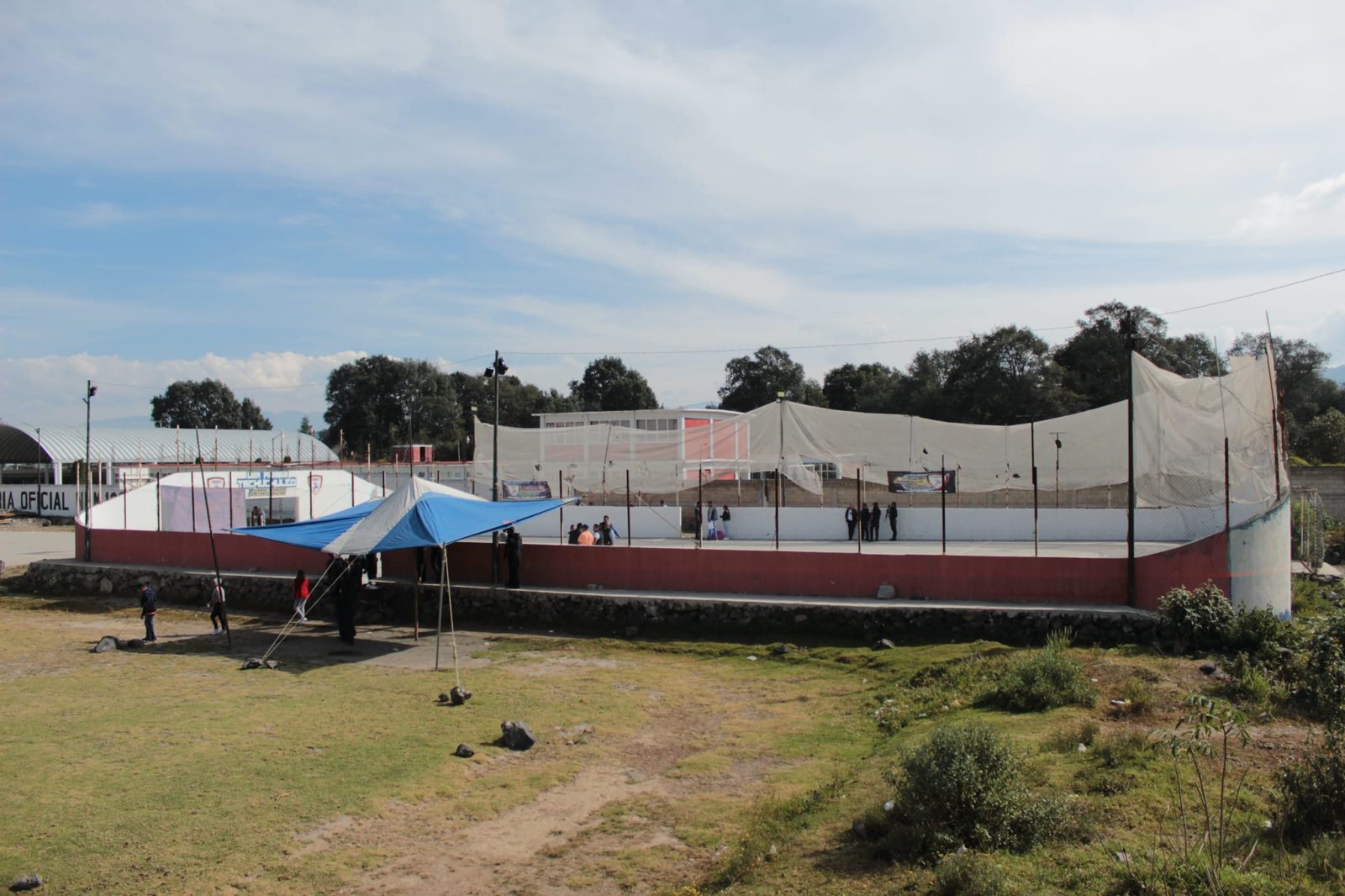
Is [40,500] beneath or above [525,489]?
beneath

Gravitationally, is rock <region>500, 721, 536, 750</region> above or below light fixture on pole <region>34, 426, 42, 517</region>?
below

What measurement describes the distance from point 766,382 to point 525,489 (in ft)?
158

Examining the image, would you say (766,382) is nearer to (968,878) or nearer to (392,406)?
(392,406)

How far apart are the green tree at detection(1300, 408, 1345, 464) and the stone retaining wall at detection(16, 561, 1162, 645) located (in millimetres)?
38288

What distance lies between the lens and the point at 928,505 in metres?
33.2

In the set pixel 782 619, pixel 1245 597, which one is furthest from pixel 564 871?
pixel 1245 597

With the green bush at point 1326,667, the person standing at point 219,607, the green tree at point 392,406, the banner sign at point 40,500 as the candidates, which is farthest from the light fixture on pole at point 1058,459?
the green tree at point 392,406

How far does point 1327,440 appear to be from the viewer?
47.2 meters

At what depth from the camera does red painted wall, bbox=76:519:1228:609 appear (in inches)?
683

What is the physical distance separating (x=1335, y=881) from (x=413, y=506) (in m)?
16.6

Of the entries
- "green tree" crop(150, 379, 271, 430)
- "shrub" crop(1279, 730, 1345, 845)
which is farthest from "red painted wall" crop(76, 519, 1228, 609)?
"green tree" crop(150, 379, 271, 430)

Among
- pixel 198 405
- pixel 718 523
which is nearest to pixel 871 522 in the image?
pixel 718 523

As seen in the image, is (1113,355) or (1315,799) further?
(1113,355)

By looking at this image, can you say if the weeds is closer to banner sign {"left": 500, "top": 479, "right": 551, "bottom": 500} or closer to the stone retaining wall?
the stone retaining wall
